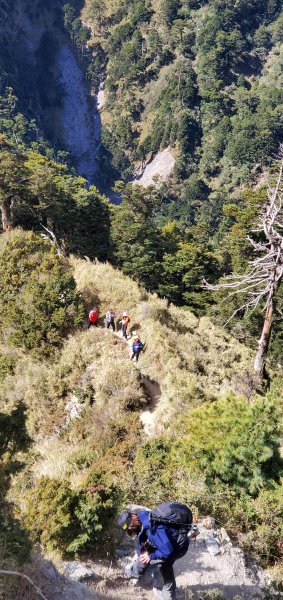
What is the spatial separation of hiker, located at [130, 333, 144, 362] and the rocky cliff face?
353 ft

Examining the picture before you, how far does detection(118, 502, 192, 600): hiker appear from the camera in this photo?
4.45 meters

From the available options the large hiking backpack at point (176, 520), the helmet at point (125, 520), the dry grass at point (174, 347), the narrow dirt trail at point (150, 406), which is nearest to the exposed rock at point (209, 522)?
the large hiking backpack at point (176, 520)

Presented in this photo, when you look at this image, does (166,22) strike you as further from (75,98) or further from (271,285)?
(271,285)

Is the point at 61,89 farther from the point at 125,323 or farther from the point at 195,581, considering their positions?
the point at 195,581

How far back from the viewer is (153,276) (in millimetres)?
30484

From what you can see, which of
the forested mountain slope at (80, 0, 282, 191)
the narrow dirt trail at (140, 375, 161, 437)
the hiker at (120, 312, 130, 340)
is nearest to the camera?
the narrow dirt trail at (140, 375, 161, 437)

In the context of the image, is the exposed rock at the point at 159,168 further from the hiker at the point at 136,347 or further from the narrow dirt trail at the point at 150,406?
the narrow dirt trail at the point at 150,406

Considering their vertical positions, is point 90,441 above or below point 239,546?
below

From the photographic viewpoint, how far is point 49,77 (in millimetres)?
132500

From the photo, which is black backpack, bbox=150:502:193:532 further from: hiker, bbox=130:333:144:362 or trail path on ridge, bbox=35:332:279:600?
hiker, bbox=130:333:144:362

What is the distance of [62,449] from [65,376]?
122 inches

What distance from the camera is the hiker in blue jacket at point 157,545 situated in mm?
4453

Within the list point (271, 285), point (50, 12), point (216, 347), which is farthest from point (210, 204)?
point (50, 12)

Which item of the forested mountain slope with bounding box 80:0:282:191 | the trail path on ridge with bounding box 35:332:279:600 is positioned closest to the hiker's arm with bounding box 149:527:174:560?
the trail path on ridge with bounding box 35:332:279:600
